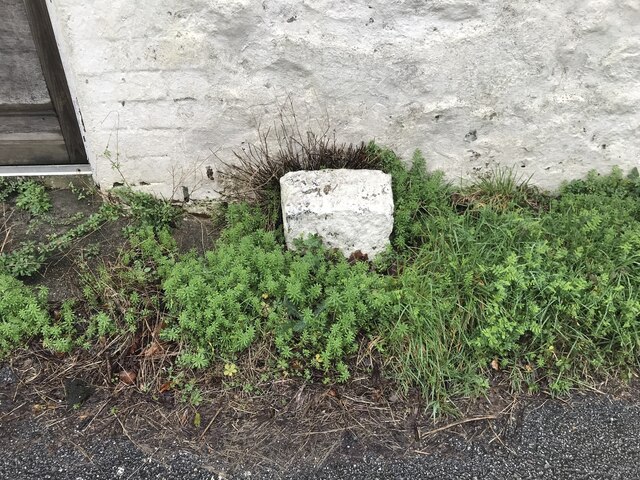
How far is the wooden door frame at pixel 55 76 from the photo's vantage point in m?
3.13

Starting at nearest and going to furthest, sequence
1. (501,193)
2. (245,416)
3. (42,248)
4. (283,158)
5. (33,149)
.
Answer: (245,416) → (42,248) → (283,158) → (501,193) → (33,149)

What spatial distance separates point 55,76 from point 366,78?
6.23ft

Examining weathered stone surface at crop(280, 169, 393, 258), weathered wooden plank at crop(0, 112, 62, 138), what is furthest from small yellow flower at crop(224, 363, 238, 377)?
weathered wooden plank at crop(0, 112, 62, 138)

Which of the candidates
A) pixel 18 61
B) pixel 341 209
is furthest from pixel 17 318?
pixel 341 209

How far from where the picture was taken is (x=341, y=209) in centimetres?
297

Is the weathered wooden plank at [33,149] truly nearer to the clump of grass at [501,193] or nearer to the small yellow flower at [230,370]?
the small yellow flower at [230,370]

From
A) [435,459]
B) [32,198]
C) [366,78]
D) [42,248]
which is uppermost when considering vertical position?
[366,78]

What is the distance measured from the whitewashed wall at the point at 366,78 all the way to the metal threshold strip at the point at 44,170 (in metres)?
0.19

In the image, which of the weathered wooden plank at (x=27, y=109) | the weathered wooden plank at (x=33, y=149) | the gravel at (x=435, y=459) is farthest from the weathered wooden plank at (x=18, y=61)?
the gravel at (x=435, y=459)

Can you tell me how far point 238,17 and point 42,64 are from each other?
52.2 inches

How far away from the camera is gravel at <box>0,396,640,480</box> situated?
92.1 inches

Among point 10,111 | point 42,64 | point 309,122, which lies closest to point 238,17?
point 309,122

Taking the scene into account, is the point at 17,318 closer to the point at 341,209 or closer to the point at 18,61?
the point at 18,61

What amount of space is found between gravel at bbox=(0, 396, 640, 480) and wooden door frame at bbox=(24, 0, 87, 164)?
5.91 feet
